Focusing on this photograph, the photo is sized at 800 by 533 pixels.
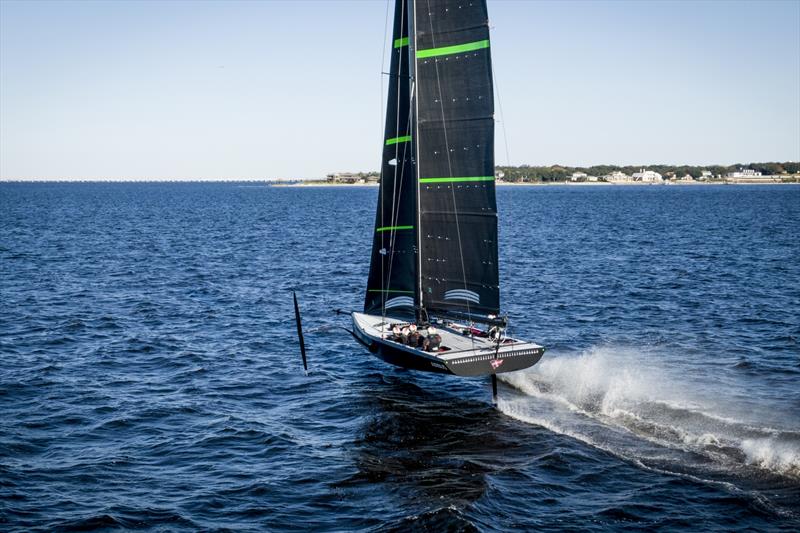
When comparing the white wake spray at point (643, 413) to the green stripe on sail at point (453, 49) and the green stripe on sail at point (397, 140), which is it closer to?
the green stripe on sail at point (397, 140)

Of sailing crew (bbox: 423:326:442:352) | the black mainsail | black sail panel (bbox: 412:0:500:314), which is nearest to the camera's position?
sailing crew (bbox: 423:326:442:352)

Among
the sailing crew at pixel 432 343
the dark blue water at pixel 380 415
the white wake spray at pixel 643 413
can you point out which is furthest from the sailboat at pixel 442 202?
the white wake spray at pixel 643 413

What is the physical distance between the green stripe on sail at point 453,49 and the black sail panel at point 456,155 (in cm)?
3

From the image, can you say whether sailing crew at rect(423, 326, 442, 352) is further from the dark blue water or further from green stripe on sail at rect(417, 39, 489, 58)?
green stripe on sail at rect(417, 39, 489, 58)

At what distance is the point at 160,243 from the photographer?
253 ft

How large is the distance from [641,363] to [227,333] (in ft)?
62.2

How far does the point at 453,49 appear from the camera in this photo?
2458 centimetres

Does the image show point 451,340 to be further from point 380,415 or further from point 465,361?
point 380,415

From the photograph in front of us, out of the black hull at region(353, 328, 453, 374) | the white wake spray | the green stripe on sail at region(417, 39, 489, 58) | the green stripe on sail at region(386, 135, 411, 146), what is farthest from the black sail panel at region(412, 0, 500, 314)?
the white wake spray

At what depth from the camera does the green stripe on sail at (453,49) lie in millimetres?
24203

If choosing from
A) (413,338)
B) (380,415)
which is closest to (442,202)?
(413,338)

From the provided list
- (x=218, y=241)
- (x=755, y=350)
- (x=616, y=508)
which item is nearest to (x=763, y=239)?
(x=755, y=350)

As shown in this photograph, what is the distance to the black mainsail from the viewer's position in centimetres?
2453

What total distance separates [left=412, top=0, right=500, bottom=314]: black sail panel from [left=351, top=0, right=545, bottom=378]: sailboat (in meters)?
0.03
